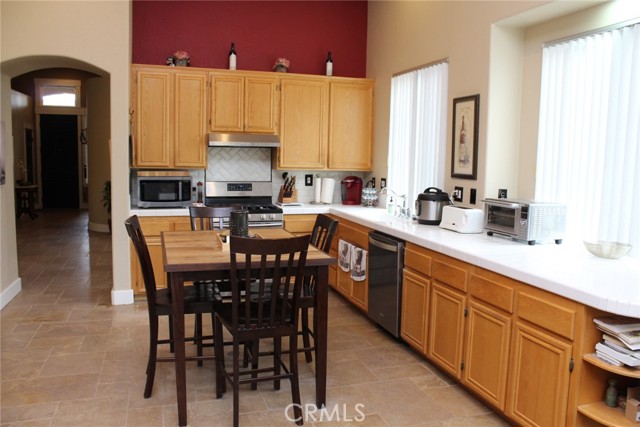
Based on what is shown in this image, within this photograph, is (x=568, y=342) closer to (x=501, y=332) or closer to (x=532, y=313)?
(x=532, y=313)

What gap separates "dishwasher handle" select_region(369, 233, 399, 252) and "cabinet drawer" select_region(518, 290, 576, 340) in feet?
4.42

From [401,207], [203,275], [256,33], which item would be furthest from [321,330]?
[256,33]

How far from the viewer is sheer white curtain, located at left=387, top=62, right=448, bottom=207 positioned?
4.62 meters

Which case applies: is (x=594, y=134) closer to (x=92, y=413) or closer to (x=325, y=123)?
(x=325, y=123)

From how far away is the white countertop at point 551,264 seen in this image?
Answer: 2205mm

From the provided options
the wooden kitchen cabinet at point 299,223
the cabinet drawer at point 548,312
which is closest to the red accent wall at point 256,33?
the wooden kitchen cabinet at point 299,223

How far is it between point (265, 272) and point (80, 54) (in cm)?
305

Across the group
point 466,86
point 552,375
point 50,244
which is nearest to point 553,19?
point 466,86

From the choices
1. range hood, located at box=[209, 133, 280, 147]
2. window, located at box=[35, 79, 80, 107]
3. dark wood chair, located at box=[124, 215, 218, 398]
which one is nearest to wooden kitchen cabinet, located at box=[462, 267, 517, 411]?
dark wood chair, located at box=[124, 215, 218, 398]

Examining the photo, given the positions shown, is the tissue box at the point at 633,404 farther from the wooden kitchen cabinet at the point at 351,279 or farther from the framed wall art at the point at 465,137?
the wooden kitchen cabinet at the point at 351,279

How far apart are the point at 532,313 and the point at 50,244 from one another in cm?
731

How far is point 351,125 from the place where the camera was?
584 cm

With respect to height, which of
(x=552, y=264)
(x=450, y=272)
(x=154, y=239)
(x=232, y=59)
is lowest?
(x=154, y=239)

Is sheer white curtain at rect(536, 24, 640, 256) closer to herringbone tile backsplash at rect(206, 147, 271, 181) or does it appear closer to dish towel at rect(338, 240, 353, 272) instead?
dish towel at rect(338, 240, 353, 272)
